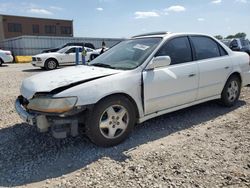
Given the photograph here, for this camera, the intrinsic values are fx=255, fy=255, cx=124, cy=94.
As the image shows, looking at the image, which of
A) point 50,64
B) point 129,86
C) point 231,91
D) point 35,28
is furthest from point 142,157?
point 35,28

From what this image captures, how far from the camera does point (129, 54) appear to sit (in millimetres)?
4387

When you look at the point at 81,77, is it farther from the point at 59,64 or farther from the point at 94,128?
the point at 59,64

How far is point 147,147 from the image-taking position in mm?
3703

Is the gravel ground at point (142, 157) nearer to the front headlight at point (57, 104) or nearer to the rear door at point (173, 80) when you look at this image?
the rear door at point (173, 80)

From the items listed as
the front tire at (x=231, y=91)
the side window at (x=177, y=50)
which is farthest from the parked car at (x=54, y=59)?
the side window at (x=177, y=50)

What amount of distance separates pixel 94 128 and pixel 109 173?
68cm

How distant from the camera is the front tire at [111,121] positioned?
344 centimetres

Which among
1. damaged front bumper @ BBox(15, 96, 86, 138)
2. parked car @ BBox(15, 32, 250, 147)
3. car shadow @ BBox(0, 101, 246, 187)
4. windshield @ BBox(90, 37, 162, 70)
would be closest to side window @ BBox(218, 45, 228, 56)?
parked car @ BBox(15, 32, 250, 147)

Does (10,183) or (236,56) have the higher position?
(236,56)

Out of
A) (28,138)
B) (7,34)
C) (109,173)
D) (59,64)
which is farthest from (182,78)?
(7,34)

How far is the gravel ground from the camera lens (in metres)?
2.89

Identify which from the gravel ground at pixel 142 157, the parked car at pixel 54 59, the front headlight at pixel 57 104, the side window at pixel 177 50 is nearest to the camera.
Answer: the gravel ground at pixel 142 157

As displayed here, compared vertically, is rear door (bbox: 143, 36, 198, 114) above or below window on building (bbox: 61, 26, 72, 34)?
below

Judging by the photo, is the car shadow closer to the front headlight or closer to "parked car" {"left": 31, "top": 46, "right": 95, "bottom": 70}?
the front headlight
